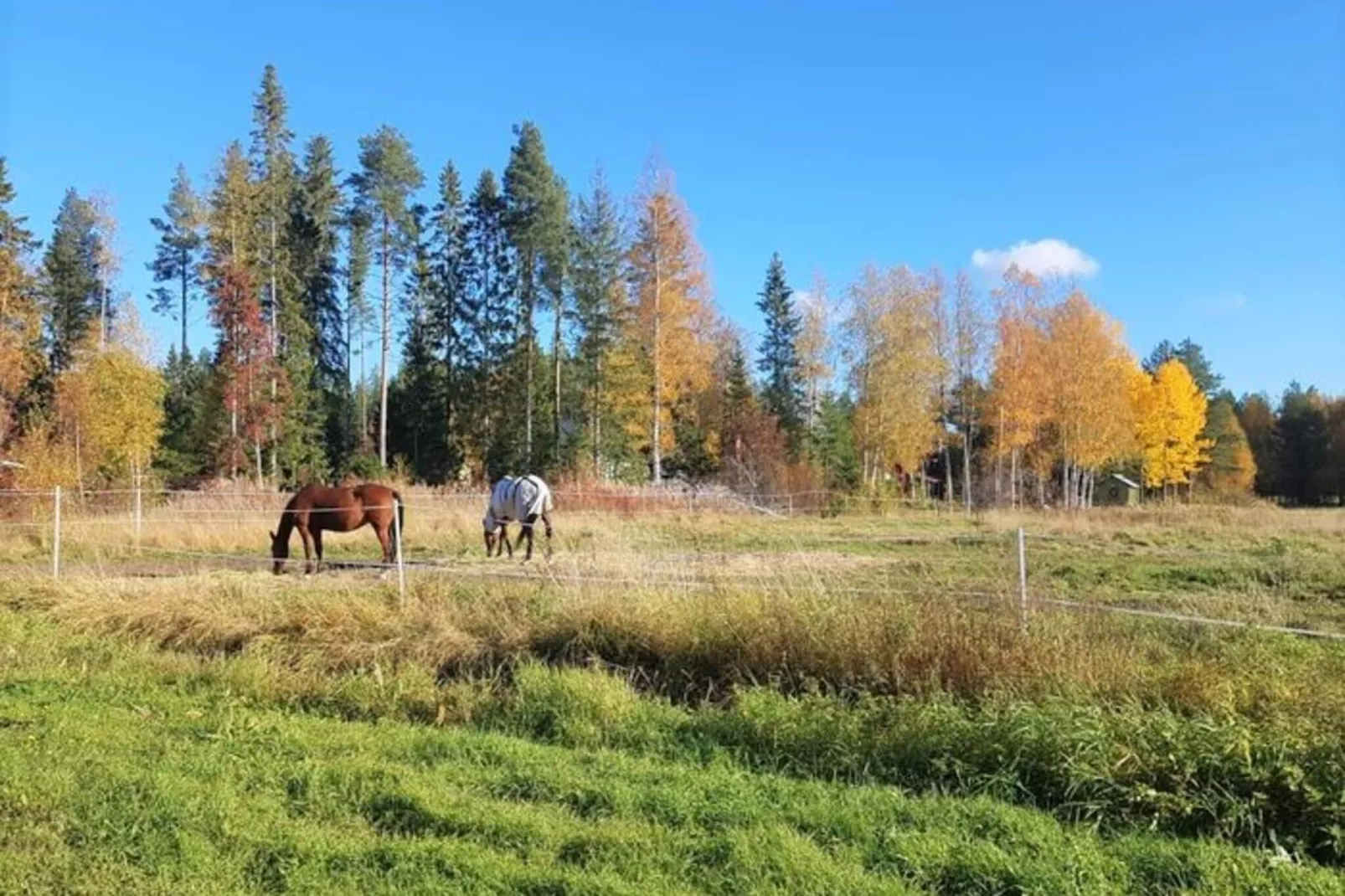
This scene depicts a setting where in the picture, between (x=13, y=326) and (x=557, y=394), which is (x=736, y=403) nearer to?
(x=557, y=394)

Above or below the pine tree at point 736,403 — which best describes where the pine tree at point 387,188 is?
above

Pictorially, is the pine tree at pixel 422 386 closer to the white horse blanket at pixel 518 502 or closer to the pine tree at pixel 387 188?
the pine tree at pixel 387 188

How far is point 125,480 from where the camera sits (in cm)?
3312

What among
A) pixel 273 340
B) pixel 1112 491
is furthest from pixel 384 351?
pixel 1112 491

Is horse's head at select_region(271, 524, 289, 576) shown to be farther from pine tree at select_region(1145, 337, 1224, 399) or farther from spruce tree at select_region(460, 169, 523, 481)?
pine tree at select_region(1145, 337, 1224, 399)

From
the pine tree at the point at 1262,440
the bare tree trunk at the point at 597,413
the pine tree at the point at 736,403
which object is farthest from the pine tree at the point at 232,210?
the pine tree at the point at 1262,440

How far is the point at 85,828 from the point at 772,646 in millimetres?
4266

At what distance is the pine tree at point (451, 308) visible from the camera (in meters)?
47.3

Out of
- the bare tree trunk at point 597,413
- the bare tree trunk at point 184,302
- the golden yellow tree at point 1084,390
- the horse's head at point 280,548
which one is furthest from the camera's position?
the bare tree trunk at point 184,302

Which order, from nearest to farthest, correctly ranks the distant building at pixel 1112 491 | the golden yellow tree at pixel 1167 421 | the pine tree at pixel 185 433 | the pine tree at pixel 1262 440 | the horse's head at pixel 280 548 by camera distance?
the horse's head at pixel 280 548 → the pine tree at pixel 185 433 → the golden yellow tree at pixel 1167 421 → the distant building at pixel 1112 491 → the pine tree at pixel 1262 440

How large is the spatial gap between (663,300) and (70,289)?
33725 millimetres

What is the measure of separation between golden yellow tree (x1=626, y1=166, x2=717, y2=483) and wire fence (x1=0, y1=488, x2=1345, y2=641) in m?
8.21

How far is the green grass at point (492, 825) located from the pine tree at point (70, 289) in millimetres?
49631

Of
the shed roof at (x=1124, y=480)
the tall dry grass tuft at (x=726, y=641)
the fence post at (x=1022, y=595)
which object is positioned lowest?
the tall dry grass tuft at (x=726, y=641)
